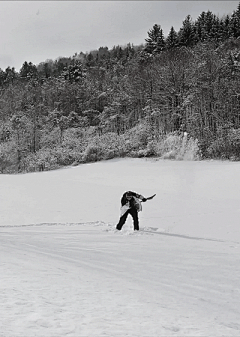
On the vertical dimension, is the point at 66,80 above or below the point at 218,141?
above

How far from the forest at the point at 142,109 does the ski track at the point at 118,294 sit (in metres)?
22.4

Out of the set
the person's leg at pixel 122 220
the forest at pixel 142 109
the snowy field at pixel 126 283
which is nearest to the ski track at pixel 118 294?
the snowy field at pixel 126 283

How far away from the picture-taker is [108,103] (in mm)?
45062

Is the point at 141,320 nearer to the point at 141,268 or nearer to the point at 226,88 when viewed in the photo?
the point at 141,268

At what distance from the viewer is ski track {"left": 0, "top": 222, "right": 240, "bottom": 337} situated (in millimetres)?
2600

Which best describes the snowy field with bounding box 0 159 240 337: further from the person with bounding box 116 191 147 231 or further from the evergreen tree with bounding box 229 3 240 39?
the evergreen tree with bounding box 229 3 240 39

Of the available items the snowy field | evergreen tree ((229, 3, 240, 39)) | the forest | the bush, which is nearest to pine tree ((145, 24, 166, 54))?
the forest

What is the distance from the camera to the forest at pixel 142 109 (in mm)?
32062

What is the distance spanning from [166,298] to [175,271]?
1.55 meters

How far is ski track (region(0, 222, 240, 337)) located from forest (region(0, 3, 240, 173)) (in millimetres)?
22366

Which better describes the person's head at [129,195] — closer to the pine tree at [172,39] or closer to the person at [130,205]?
the person at [130,205]

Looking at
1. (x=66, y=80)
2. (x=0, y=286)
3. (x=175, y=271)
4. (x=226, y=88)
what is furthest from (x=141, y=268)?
(x=66, y=80)

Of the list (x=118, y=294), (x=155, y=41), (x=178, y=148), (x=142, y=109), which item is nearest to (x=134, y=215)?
(x=118, y=294)

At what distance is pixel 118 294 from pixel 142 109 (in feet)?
118
